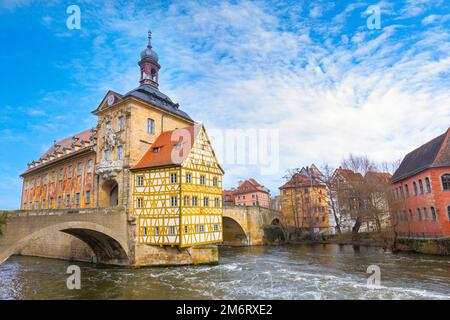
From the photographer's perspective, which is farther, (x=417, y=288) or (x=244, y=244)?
(x=244, y=244)

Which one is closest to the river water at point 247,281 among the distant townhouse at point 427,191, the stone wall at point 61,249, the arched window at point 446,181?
the stone wall at point 61,249

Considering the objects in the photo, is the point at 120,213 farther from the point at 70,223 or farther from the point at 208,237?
the point at 208,237

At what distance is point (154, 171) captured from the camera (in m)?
20.3

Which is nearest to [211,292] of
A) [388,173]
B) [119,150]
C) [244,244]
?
[119,150]

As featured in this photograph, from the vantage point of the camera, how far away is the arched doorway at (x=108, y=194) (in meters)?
22.8

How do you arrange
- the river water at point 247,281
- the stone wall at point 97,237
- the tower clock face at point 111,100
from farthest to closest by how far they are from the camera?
the tower clock face at point 111,100, the stone wall at point 97,237, the river water at point 247,281

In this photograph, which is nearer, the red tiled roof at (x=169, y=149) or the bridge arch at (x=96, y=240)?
the bridge arch at (x=96, y=240)

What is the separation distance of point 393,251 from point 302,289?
1698cm

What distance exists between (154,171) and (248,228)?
1831 cm

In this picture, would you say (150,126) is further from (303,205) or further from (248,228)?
(303,205)

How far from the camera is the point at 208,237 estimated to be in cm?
2086

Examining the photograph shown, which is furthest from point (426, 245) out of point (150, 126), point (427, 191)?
point (150, 126)

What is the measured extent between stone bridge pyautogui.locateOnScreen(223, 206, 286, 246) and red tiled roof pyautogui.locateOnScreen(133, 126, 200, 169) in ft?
41.7

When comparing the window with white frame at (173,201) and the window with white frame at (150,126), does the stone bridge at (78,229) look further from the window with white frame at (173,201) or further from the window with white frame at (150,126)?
the window with white frame at (150,126)
